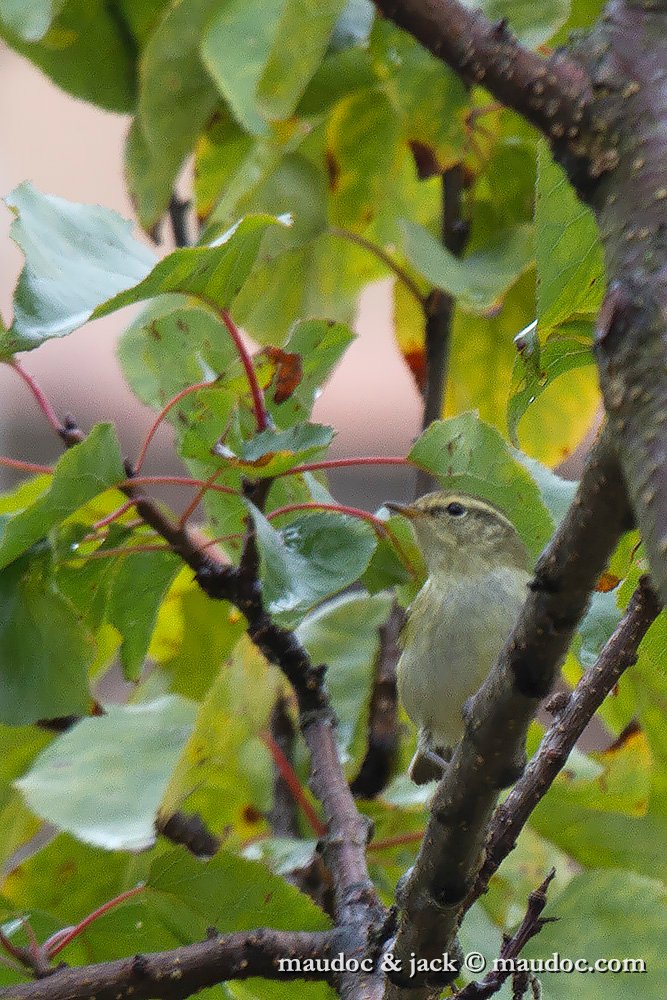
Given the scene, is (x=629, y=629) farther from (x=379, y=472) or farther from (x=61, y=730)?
(x=379, y=472)

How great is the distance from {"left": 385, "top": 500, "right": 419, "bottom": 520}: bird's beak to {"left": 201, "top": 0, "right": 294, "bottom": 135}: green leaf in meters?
0.37

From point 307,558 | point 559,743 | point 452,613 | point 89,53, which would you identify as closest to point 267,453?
point 307,558

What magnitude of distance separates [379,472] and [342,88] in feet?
6.99

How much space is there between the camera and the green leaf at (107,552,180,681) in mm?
958

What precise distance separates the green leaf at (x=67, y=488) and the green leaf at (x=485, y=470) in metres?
0.24

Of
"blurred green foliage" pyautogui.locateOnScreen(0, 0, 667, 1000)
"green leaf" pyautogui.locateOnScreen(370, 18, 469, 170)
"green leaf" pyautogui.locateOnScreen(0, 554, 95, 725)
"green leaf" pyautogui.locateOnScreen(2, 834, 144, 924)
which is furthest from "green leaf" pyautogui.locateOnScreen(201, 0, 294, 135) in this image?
"green leaf" pyautogui.locateOnScreen(2, 834, 144, 924)

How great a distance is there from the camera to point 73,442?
954 mm

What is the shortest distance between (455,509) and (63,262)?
64 centimetres

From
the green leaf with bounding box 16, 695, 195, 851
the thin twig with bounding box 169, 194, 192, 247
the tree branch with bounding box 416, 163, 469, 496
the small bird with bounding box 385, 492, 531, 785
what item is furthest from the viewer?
the thin twig with bounding box 169, 194, 192, 247

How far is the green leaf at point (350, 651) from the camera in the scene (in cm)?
120

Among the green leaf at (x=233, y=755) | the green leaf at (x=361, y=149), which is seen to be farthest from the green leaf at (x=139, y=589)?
the green leaf at (x=361, y=149)

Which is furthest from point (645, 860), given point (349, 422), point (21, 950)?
point (349, 422)

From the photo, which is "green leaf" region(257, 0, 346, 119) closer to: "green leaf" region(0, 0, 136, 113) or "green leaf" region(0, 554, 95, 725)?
"green leaf" region(0, 0, 136, 113)

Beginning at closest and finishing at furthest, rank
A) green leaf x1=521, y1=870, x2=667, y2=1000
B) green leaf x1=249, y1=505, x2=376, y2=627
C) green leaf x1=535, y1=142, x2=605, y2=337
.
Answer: green leaf x1=535, y1=142, x2=605, y2=337 < green leaf x1=249, y1=505, x2=376, y2=627 < green leaf x1=521, y1=870, x2=667, y2=1000
